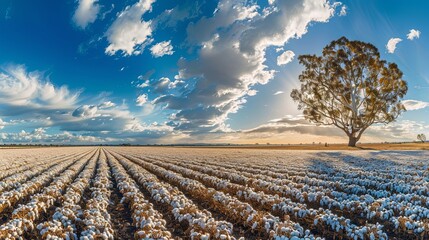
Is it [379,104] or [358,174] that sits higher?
[379,104]

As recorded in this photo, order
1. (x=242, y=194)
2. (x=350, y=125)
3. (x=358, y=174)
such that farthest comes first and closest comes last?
(x=350, y=125), (x=358, y=174), (x=242, y=194)

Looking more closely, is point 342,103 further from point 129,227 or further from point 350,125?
point 129,227

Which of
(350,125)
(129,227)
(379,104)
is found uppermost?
(379,104)

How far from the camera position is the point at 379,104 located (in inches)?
2208

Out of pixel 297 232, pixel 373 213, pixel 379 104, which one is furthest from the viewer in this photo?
pixel 379 104

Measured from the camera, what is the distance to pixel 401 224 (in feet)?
29.2

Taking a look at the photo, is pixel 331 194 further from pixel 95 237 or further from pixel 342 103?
pixel 342 103

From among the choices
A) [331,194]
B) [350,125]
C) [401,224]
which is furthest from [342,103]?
[401,224]

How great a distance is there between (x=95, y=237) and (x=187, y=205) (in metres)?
3.73

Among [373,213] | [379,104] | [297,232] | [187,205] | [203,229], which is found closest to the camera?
[297,232]

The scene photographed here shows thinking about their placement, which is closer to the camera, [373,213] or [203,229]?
[203,229]

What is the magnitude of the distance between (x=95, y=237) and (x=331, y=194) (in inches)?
380

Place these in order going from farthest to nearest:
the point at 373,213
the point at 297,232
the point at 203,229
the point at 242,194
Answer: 1. the point at 242,194
2. the point at 373,213
3. the point at 203,229
4. the point at 297,232

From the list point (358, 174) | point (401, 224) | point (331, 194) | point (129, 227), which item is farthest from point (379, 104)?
point (129, 227)
